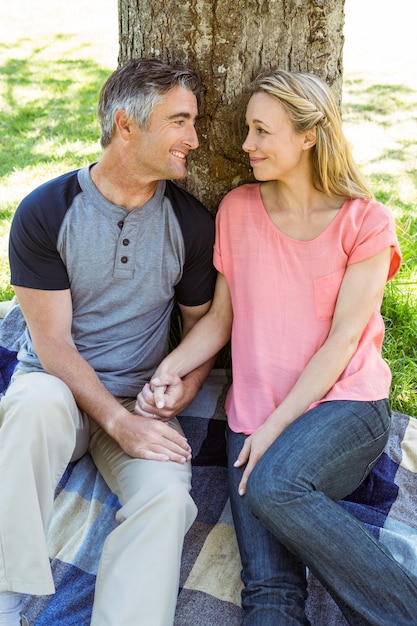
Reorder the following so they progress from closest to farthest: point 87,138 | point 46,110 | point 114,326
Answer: point 114,326 < point 87,138 < point 46,110

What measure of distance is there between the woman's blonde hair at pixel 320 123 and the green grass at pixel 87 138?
1.03m

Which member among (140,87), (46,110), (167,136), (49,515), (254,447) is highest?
(140,87)

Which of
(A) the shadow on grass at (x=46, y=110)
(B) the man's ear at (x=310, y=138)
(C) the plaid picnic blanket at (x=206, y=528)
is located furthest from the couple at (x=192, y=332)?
(A) the shadow on grass at (x=46, y=110)

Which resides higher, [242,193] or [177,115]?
[177,115]

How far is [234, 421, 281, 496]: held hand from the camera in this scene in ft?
8.85

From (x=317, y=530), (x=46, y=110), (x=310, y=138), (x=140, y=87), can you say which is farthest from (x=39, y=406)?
(x=46, y=110)

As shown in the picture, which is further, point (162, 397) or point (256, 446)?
point (162, 397)

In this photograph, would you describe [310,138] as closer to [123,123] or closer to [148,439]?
[123,123]

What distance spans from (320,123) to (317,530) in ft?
4.76

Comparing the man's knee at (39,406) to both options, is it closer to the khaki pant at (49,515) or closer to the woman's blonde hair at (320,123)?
the khaki pant at (49,515)

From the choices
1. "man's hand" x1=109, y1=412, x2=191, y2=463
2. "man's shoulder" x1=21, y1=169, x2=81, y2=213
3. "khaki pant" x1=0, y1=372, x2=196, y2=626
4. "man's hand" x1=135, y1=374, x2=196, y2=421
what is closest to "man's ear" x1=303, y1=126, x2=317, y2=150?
"man's shoulder" x1=21, y1=169, x2=81, y2=213

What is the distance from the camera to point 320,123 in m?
2.83

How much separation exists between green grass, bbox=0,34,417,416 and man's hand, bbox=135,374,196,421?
59 centimetres

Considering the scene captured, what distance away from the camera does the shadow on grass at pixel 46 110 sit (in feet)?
19.9
